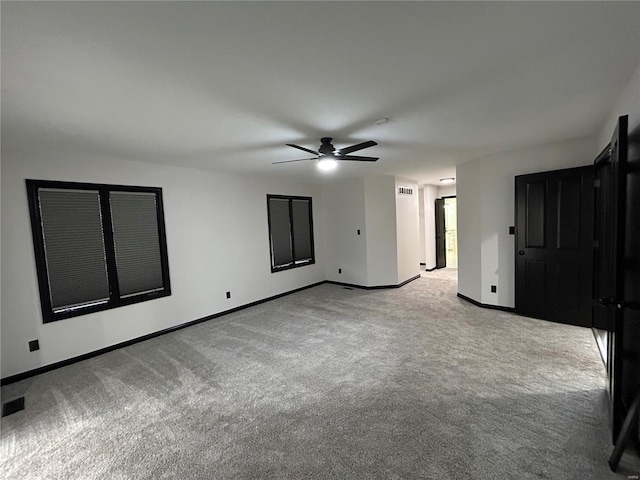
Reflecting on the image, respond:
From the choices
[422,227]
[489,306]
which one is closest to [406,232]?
[422,227]

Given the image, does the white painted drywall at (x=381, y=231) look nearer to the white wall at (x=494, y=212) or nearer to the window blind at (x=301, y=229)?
the window blind at (x=301, y=229)

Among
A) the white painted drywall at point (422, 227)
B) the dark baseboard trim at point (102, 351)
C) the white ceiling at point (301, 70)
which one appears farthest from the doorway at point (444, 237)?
the dark baseboard trim at point (102, 351)

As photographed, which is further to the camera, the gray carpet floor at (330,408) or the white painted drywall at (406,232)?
the white painted drywall at (406,232)

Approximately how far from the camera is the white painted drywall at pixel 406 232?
246 inches

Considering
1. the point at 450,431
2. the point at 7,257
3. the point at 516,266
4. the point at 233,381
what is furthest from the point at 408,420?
the point at 7,257

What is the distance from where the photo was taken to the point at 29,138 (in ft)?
8.96

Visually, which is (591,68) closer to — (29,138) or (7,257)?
(29,138)

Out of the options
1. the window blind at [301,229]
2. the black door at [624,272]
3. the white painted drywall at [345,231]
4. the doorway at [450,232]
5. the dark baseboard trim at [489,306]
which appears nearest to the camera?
the black door at [624,272]

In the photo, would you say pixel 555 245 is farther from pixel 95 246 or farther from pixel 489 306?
pixel 95 246

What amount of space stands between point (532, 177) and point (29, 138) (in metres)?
5.73

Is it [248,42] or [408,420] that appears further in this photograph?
[408,420]

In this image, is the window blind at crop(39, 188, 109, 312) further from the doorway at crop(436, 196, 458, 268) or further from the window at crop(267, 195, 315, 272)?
A: the doorway at crop(436, 196, 458, 268)

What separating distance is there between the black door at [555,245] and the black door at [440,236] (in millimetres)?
4082

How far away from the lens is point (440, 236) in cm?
828
